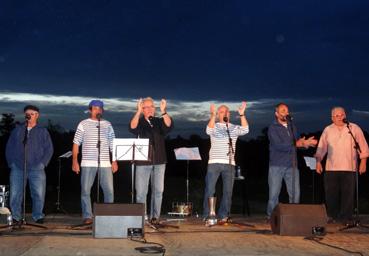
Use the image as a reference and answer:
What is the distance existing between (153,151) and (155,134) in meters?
0.28

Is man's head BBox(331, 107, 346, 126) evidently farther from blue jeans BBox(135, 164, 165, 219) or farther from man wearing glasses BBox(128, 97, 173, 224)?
blue jeans BBox(135, 164, 165, 219)

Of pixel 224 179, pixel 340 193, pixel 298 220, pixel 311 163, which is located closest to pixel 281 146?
pixel 224 179

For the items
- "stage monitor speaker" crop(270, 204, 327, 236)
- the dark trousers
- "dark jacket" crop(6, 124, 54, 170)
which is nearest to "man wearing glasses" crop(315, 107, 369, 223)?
the dark trousers

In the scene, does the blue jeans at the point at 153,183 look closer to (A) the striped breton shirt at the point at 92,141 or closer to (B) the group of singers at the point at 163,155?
(B) the group of singers at the point at 163,155

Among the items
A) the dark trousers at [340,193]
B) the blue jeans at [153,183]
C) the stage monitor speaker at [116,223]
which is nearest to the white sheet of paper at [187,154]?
the blue jeans at [153,183]

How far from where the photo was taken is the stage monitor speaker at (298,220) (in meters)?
8.73

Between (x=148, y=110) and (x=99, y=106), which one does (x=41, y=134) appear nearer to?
(x=99, y=106)

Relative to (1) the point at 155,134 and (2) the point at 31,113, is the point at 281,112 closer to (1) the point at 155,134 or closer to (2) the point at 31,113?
(1) the point at 155,134

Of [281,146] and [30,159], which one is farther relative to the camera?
[281,146]

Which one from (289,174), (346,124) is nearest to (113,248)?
(289,174)

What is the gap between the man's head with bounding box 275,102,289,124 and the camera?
10.5 metres

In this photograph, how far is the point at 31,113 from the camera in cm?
1011

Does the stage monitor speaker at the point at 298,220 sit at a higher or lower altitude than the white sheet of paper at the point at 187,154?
lower

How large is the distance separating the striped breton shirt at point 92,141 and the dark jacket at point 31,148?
2.69 feet
